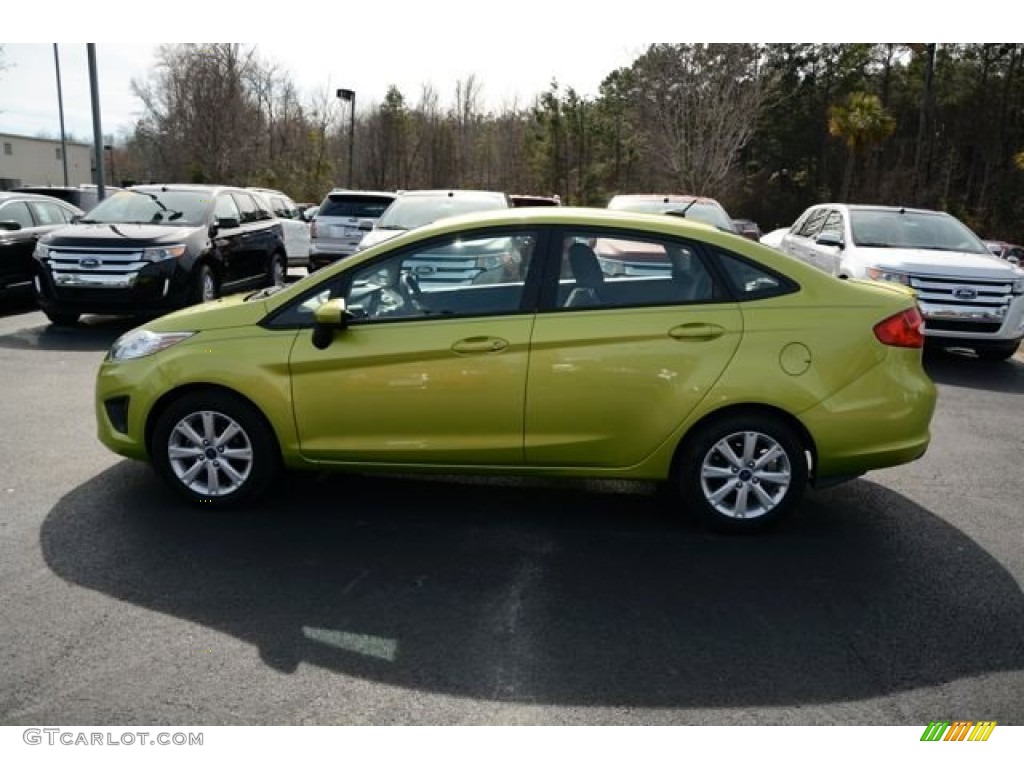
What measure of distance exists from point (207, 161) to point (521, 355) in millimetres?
33587

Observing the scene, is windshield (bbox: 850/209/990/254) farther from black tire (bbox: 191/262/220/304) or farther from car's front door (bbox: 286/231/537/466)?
black tire (bbox: 191/262/220/304)

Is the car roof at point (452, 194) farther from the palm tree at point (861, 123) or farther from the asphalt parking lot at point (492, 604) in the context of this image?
the palm tree at point (861, 123)

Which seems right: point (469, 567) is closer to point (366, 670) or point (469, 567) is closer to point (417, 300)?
point (366, 670)

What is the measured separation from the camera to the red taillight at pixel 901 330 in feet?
14.9

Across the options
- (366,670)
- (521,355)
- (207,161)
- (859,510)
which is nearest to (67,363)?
(521,355)

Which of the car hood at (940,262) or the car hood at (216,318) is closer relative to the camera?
the car hood at (216,318)

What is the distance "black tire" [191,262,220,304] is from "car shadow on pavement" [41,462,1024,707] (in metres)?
5.80

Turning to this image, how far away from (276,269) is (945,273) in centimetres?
→ 935

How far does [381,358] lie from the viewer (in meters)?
4.55

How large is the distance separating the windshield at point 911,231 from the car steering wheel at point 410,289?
7330mm

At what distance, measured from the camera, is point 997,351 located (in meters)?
10.2

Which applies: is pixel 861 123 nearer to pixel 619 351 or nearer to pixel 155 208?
pixel 155 208

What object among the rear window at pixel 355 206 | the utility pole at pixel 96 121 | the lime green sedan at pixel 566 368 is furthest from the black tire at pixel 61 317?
the utility pole at pixel 96 121

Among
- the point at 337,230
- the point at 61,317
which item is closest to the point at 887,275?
the point at 337,230
